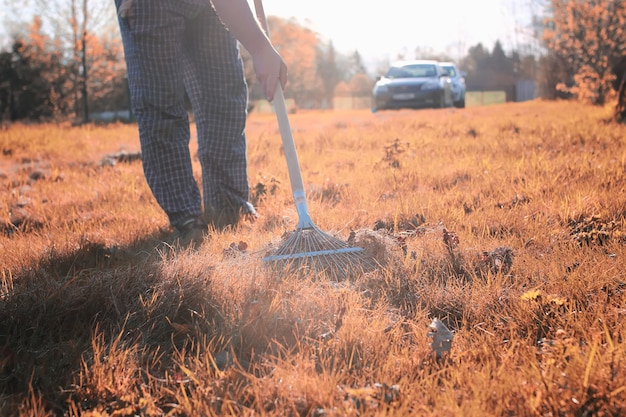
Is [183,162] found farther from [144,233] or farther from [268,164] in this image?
[268,164]

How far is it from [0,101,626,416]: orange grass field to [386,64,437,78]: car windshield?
12900 millimetres

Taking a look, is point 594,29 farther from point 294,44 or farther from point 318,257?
point 294,44

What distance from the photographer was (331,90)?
45.5 m

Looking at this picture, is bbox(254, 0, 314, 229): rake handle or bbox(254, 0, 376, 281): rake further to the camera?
bbox(254, 0, 314, 229): rake handle

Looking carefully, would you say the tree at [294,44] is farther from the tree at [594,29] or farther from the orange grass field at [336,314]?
the orange grass field at [336,314]

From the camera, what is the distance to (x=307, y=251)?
2.19 m

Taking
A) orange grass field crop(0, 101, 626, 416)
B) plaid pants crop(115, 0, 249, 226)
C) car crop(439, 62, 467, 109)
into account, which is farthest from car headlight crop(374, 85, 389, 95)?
plaid pants crop(115, 0, 249, 226)

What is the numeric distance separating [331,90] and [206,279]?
44.8 m

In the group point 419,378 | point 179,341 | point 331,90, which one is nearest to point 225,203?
point 179,341

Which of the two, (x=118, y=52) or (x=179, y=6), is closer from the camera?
(x=179, y=6)

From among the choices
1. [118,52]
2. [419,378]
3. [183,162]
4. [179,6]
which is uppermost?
[118,52]

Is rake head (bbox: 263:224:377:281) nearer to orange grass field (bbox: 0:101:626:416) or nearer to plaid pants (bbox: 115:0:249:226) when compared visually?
orange grass field (bbox: 0:101:626:416)

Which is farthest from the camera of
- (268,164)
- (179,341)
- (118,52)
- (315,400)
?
(118,52)

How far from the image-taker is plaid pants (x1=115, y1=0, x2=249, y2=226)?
2.64 m
